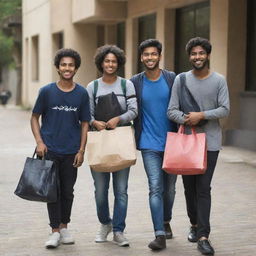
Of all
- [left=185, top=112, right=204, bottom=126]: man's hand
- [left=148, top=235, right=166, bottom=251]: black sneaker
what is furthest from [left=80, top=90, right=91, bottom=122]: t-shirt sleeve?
[left=148, top=235, right=166, bottom=251]: black sneaker

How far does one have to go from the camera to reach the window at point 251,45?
13508 mm

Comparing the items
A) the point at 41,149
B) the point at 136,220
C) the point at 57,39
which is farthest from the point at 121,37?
the point at 41,149

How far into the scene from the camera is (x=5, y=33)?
168 ft

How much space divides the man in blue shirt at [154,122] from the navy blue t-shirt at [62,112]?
53 centimetres

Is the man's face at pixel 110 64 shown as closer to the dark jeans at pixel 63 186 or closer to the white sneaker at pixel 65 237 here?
the dark jeans at pixel 63 186

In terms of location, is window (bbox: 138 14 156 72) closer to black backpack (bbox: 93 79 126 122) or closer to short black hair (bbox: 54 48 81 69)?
short black hair (bbox: 54 48 81 69)

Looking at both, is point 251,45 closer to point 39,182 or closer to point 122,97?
point 122,97

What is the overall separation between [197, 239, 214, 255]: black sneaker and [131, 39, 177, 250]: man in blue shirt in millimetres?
329

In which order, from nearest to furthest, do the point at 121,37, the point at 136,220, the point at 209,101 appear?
the point at 209,101, the point at 136,220, the point at 121,37

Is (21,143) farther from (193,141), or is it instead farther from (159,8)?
(193,141)

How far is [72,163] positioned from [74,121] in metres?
0.39

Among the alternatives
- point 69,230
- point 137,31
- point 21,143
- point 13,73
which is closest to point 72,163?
point 69,230

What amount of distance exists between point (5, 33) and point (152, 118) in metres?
47.6

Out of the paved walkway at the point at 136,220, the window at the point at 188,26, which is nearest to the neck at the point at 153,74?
the paved walkway at the point at 136,220
